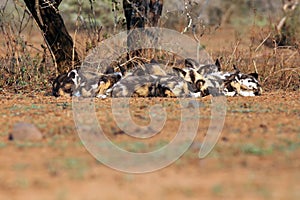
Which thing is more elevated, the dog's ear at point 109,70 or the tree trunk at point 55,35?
the tree trunk at point 55,35

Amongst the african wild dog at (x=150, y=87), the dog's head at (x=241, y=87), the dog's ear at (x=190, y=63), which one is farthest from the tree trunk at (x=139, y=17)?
the dog's head at (x=241, y=87)

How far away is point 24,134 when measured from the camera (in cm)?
599

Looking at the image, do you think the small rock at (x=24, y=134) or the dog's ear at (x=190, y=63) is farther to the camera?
the dog's ear at (x=190, y=63)

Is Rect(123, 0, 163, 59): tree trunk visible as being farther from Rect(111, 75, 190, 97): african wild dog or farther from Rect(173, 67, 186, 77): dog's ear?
Rect(111, 75, 190, 97): african wild dog

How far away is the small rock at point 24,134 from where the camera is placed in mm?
5980

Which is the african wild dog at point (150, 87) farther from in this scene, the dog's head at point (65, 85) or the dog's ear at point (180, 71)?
the dog's head at point (65, 85)

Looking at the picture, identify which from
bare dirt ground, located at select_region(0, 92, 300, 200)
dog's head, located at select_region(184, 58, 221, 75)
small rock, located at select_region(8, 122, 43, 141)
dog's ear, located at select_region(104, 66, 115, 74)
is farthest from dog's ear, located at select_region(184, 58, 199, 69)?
small rock, located at select_region(8, 122, 43, 141)

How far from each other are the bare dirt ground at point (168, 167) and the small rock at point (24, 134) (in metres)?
0.08

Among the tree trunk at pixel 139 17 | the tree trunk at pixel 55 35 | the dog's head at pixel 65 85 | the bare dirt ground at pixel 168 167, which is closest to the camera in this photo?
the bare dirt ground at pixel 168 167

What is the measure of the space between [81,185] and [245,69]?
22.8ft

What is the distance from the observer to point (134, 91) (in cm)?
919

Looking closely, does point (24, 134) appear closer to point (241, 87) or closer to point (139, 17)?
point (241, 87)

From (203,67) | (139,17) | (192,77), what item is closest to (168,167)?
(192,77)

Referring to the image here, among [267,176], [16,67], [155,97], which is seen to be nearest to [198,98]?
[155,97]
